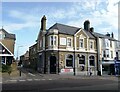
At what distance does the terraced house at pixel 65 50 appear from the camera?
4466cm

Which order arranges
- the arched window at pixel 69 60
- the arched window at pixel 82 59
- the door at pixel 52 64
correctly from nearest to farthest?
the door at pixel 52 64, the arched window at pixel 69 60, the arched window at pixel 82 59

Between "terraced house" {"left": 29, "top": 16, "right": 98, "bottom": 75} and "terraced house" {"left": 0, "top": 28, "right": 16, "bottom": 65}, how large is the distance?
655 centimetres

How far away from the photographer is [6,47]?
45.7 meters

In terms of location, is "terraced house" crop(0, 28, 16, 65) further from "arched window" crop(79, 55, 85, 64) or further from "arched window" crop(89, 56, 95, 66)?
"arched window" crop(89, 56, 95, 66)

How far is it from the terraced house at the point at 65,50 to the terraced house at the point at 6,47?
6.55 metres

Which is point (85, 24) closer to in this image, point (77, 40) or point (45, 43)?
point (77, 40)

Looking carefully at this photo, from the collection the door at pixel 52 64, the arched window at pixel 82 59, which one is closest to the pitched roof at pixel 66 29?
the arched window at pixel 82 59

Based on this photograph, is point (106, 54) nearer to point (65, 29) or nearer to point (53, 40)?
point (65, 29)

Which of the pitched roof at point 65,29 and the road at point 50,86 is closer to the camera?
the road at point 50,86

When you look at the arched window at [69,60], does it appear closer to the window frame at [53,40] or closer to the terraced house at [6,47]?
the window frame at [53,40]

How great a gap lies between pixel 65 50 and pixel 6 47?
12547 millimetres

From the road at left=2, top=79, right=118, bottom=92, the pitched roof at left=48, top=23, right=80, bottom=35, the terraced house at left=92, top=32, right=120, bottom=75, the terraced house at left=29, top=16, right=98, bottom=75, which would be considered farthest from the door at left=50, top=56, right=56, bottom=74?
the road at left=2, top=79, right=118, bottom=92

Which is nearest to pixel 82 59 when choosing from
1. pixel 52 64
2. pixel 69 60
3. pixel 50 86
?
pixel 69 60

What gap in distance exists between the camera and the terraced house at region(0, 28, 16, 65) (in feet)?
133
